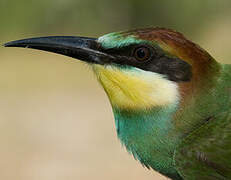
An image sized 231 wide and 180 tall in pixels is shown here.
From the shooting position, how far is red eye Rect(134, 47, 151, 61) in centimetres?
277

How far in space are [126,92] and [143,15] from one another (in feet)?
39.3

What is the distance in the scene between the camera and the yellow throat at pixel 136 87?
281 centimetres

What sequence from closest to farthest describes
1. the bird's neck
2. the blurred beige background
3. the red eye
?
the red eye < the bird's neck < the blurred beige background

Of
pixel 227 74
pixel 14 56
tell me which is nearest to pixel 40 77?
pixel 14 56

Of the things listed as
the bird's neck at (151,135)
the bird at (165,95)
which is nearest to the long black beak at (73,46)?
the bird at (165,95)

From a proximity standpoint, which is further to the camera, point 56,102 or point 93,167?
point 56,102

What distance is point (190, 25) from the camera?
14867 mm

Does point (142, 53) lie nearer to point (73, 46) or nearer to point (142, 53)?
point (142, 53)

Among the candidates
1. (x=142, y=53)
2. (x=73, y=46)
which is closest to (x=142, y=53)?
(x=142, y=53)

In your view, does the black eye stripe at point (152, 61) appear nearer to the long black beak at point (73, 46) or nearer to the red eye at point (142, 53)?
the red eye at point (142, 53)

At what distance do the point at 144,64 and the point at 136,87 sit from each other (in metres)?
0.13

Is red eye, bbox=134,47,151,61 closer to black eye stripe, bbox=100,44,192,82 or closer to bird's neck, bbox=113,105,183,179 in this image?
black eye stripe, bbox=100,44,192,82

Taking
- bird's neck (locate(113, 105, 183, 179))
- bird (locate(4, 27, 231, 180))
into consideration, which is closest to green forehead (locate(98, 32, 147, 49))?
bird (locate(4, 27, 231, 180))

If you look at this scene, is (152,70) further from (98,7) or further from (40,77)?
(98,7)
